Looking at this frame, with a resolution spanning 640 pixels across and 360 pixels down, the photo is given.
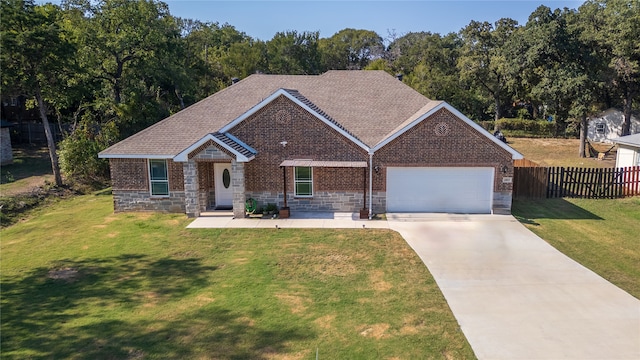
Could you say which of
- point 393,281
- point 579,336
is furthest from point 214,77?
point 579,336

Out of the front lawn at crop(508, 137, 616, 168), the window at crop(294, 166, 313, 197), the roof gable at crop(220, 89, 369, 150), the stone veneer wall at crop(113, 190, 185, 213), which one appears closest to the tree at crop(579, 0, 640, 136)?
the front lawn at crop(508, 137, 616, 168)

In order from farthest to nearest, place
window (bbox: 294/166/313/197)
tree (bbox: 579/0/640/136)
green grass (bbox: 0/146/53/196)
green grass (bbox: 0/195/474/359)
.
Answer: tree (bbox: 579/0/640/136) → green grass (bbox: 0/146/53/196) → window (bbox: 294/166/313/197) → green grass (bbox: 0/195/474/359)

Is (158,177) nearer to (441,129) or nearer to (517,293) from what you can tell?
(441,129)

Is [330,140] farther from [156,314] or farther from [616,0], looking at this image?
[616,0]

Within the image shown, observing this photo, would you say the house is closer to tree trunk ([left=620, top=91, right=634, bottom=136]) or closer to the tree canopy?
the tree canopy

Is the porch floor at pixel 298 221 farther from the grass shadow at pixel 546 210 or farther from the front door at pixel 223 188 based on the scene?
the grass shadow at pixel 546 210

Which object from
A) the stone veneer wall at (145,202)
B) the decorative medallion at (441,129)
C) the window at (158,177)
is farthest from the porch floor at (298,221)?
the decorative medallion at (441,129)

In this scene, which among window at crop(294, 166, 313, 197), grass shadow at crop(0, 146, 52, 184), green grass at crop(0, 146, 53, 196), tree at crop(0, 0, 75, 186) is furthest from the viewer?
grass shadow at crop(0, 146, 52, 184)
